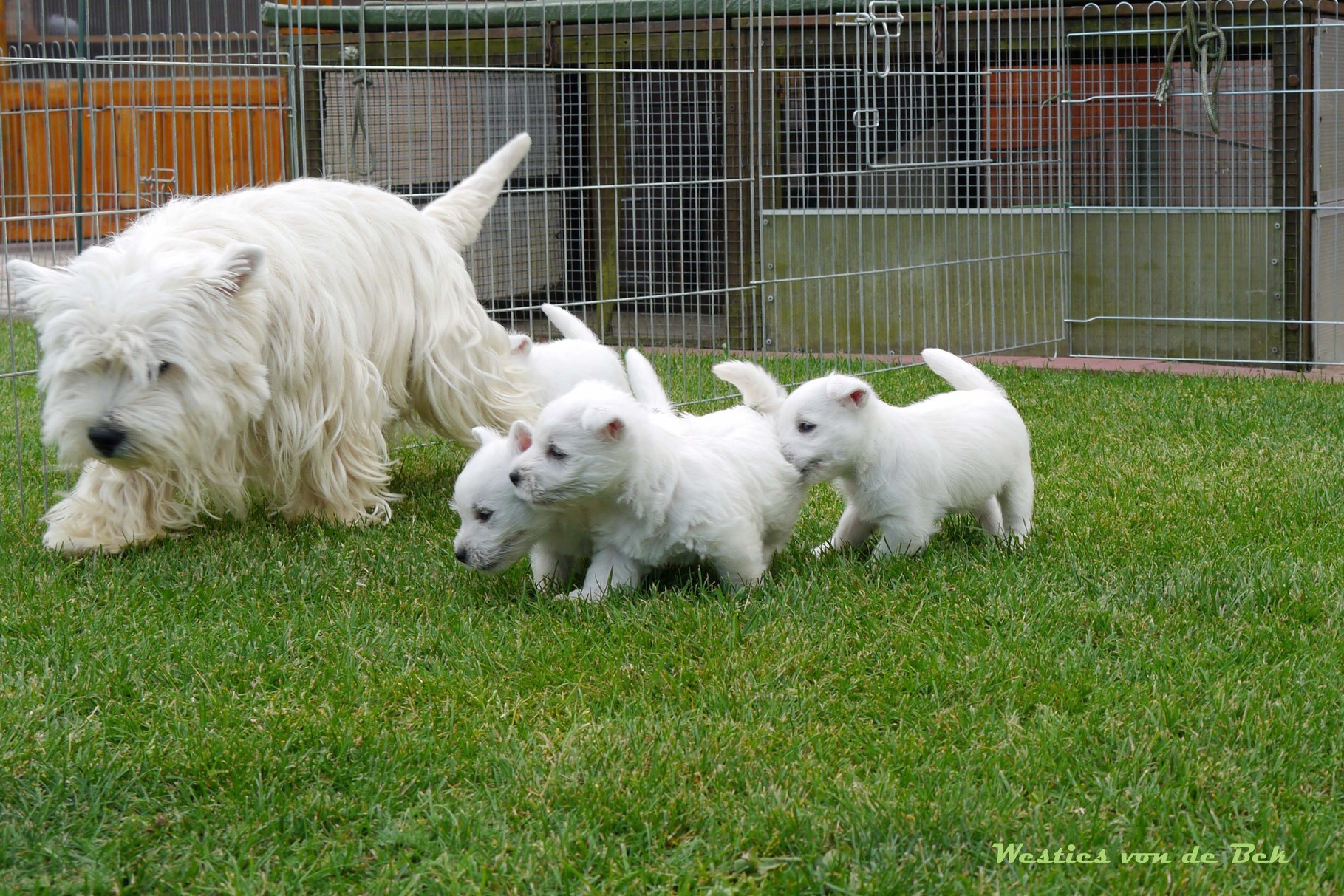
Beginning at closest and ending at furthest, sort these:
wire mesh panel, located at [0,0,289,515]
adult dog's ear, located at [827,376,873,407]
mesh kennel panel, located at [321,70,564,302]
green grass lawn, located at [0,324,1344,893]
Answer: green grass lawn, located at [0,324,1344,893] → adult dog's ear, located at [827,376,873,407] → wire mesh panel, located at [0,0,289,515] → mesh kennel panel, located at [321,70,564,302]

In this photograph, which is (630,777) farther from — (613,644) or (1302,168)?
(1302,168)

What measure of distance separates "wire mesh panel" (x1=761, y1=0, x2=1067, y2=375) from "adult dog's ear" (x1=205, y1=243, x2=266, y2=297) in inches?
164

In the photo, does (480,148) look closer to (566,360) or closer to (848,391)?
(566,360)

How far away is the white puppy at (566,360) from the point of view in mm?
5395

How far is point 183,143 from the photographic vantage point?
923cm

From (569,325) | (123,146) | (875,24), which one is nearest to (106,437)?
(569,325)

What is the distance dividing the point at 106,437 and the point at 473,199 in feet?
6.40

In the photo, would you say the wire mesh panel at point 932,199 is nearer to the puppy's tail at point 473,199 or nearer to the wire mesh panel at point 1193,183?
the wire mesh panel at point 1193,183

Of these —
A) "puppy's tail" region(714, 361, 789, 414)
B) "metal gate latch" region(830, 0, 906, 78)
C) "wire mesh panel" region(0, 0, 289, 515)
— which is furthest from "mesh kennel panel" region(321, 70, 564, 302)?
"puppy's tail" region(714, 361, 789, 414)

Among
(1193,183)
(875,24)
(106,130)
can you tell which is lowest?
(1193,183)

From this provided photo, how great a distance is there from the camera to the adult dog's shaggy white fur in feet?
12.8

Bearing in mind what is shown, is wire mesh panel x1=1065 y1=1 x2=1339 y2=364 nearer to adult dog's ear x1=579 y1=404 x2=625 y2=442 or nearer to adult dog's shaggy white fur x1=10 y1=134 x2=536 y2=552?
adult dog's shaggy white fur x1=10 y1=134 x2=536 y2=552

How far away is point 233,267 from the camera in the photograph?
4.02 m

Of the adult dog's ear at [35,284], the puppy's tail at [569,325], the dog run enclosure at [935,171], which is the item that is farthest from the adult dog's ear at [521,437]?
the dog run enclosure at [935,171]
